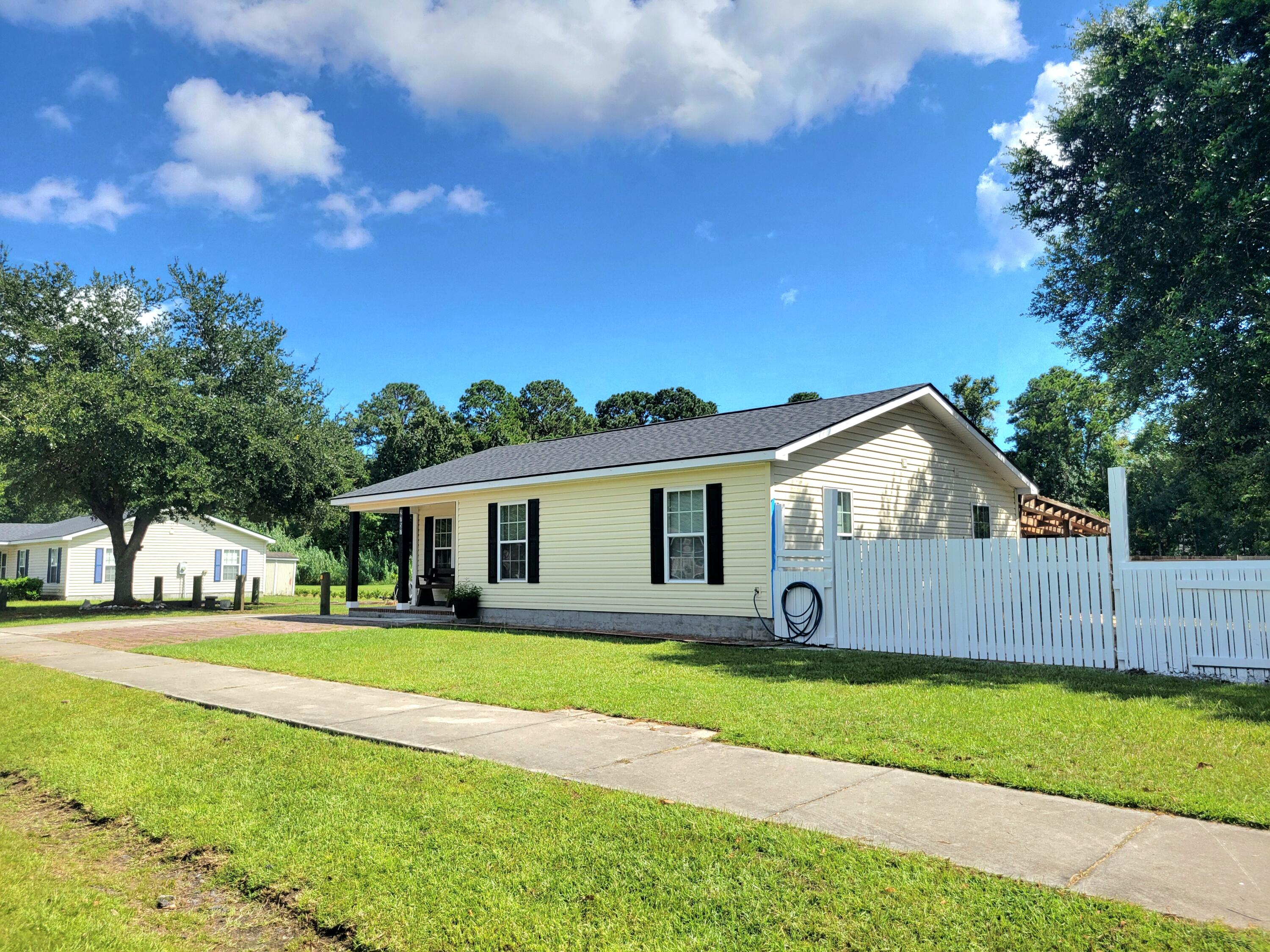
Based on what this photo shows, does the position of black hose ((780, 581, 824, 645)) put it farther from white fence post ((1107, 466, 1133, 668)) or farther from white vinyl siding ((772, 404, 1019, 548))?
white fence post ((1107, 466, 1133, 668))

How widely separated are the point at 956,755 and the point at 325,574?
64.7ft

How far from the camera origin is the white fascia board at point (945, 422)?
1295 centimetres

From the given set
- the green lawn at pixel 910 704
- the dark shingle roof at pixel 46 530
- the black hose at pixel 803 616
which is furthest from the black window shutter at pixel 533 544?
the dark shingle roof at pixel 46 530

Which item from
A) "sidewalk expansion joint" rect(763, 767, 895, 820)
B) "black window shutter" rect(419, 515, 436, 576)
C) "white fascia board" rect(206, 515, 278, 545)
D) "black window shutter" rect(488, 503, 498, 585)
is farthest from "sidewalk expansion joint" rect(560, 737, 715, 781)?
"white fascia board" rect(206, 515, 278, 545)

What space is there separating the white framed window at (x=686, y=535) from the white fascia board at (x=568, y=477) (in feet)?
1.87

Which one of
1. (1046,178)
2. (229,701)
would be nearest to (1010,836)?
(229,701)

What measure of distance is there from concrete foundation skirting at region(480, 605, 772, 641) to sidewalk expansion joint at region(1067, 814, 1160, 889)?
8405 mm

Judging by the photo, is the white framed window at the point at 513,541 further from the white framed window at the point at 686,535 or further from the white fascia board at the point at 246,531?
the white fascia board at the point at 246,531

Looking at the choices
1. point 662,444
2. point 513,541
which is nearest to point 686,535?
point 662,444

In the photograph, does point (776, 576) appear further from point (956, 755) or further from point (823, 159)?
point (823, 159)

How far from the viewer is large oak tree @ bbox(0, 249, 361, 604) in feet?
72.0

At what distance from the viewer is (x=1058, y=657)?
9648 mm

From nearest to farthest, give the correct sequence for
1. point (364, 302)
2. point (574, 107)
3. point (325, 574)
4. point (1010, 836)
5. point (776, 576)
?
point (1010, 836) < point (776, 576) < point (574, 107) < point (325, 574) < point (364, 302)

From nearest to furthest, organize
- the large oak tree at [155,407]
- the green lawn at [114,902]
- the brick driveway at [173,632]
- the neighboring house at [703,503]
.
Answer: the green lawn at [114,902], the neighboring house at [703,503], the brick driveway at [173,632], the large oak tree at [155,407]
